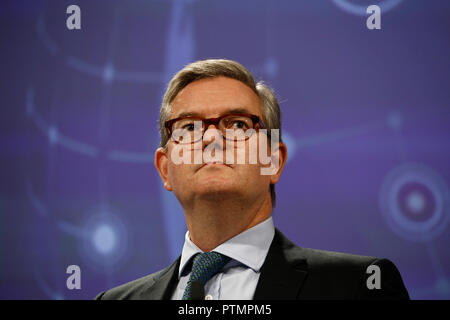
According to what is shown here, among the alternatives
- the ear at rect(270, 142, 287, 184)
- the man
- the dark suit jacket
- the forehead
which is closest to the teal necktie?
the man

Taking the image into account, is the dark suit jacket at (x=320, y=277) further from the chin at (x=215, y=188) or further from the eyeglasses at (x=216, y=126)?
the eyeglasses at (x=216, y=126)

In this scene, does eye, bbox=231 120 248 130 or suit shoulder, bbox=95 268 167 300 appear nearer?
eye, bbox=231 120 248 130

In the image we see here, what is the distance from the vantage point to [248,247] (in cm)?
202

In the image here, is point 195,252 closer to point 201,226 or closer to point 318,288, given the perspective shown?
point 201,226

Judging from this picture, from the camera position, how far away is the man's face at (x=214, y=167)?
1.95m

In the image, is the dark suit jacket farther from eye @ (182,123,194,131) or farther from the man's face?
eye @ (182,123,194,131)

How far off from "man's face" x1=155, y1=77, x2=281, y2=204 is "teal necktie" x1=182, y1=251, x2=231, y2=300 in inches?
8.9

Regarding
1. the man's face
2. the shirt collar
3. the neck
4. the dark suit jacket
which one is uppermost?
the man's face

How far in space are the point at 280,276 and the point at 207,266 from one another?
28cm

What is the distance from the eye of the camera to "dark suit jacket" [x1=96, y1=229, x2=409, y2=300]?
71.3 inches

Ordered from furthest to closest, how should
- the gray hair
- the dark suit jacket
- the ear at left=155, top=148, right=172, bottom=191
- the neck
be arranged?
the ear at left=155, top=148, right=172, bottom=191 → the gray hair → the neck → the dark suit jacket

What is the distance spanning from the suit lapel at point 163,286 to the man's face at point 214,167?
33 cm
